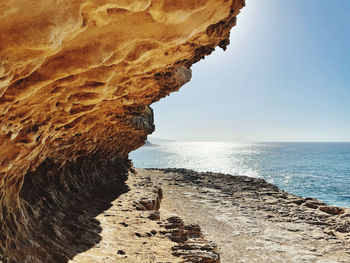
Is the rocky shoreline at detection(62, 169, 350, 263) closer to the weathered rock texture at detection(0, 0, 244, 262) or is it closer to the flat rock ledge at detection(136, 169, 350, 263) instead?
the flat rock ledge at detection(136, 169, 350, 263)

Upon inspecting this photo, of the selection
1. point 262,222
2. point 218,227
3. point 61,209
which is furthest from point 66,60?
point 262,222

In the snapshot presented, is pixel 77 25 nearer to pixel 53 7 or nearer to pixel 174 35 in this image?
pixel 53 7

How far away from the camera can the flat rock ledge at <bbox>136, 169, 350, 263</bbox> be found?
15031 millimetres

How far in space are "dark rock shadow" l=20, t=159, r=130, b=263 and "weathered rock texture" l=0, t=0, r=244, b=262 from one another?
3.6 inches

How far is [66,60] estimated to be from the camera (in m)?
4.79

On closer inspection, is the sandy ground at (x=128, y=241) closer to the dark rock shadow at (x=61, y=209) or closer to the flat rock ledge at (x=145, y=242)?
the flat rock ledge at (x=145, y=242)

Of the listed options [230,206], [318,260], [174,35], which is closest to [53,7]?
[174,35]

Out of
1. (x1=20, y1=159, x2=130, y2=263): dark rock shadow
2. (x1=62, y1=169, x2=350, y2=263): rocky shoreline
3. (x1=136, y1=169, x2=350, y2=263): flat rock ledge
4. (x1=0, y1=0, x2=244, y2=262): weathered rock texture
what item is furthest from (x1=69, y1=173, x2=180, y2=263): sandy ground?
(x1=0, y1=0, x2=244, y2=262): weathered rock texture

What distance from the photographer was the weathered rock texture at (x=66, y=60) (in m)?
3.33

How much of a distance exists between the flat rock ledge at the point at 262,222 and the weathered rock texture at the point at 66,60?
6078 millimetres

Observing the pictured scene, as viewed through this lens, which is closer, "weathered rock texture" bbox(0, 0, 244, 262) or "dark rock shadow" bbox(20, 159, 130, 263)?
"weathered rock texture" bbox(0, 0, 244, 262)

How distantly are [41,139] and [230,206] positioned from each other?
2186 cm

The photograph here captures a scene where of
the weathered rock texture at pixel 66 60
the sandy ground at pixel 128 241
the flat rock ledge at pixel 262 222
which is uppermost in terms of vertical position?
the weathered rock texture at pixel 66 60

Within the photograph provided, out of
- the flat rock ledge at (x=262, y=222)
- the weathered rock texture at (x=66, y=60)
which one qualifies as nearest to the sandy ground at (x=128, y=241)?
the flat rock ledge at (x=262, y=222)
